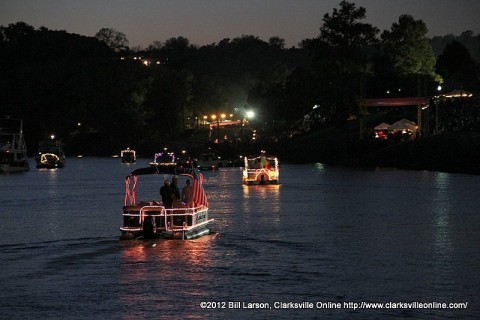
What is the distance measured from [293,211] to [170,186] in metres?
17.4

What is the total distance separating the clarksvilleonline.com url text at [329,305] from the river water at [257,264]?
27 mm

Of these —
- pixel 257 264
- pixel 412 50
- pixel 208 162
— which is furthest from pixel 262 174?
pixel 412 50

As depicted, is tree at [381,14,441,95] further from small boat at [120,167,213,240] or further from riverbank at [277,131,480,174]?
small boat at [120,167,213,240]

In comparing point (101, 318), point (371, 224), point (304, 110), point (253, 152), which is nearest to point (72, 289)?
point (101, 318)

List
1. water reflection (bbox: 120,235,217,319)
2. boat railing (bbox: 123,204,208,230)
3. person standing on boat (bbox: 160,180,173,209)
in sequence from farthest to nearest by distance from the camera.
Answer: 1. person standing on boat (bbox: 160,180,173,209)
2. boat railing (bbox: 123,204,208,230)
3. water reflection (bbox: 120,235,217,319)

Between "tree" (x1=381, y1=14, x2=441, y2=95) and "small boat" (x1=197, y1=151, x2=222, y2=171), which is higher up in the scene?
"tree" (x1=381, y1=14, x2=441, y2=95)

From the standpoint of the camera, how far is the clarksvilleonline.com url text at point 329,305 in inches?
1005

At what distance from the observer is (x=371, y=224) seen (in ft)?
155

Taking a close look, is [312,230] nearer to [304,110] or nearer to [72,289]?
[72,289]

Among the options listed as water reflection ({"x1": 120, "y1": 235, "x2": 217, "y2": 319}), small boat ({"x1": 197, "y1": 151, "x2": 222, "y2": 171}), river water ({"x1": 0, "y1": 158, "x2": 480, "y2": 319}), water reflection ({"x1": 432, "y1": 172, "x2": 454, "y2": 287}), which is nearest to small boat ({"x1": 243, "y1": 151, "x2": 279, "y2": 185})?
water reflection ({"x1": 432, "y1": 172, "x2": 454, "y2": 287})

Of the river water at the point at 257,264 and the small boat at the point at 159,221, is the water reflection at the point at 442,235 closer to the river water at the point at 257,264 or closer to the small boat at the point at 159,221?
the river water at the point at 257,264

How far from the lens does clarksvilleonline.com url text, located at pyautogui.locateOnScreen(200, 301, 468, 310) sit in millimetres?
25516

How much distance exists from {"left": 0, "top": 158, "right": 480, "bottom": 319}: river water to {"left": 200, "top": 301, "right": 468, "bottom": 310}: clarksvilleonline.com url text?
3 cm

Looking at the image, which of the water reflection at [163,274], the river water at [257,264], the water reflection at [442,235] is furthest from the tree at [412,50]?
the water reflection at [163,274]
